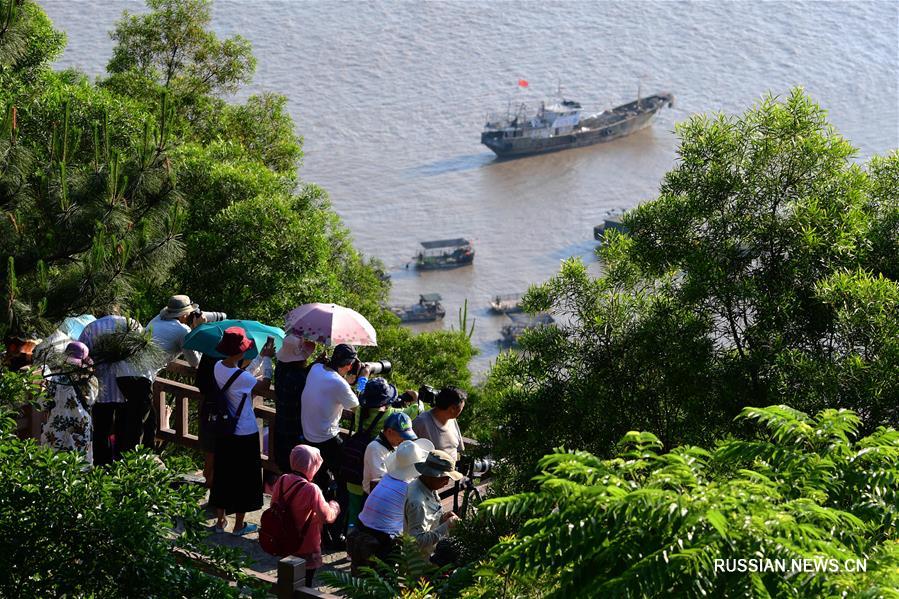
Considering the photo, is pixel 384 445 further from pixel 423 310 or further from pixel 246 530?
pixel 423 310

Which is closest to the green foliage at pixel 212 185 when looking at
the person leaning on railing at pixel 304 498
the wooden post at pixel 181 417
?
the wooden post at pixel 181 417

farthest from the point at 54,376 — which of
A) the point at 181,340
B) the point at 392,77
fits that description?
the point at 392,77

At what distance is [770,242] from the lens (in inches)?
Result: 376

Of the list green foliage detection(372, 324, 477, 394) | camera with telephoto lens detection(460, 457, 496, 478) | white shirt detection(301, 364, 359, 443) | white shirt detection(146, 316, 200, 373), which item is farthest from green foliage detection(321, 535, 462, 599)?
green foliage detection(372, 324, 477, 394)

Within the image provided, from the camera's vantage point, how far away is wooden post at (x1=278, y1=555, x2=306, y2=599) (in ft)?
24.0

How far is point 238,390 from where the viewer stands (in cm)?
905

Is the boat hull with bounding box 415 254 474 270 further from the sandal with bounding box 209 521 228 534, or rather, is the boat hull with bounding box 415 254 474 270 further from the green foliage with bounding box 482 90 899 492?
the sandal with bounding box 209 521 228 534

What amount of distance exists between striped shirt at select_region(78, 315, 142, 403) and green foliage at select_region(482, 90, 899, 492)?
2.91m

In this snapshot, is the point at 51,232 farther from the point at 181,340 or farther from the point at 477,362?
the point at 477,362

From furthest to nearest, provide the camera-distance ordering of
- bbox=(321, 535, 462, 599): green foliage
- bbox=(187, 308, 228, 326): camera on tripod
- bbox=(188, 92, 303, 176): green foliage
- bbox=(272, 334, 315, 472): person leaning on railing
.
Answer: bbox=(188, 92, 303, 176): green foliage
bbox=(187, 308, 228, 326): camera on tripod
bbox=(272, 334, 315, 472): person leaning on railing
bbox=(321, 535, 462, 599): green foliage

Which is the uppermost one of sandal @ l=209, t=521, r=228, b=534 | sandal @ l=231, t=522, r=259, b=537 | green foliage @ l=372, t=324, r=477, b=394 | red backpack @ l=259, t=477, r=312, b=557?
red backpack @ l=259, t=477, r=312, b=557

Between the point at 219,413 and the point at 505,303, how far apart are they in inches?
2898

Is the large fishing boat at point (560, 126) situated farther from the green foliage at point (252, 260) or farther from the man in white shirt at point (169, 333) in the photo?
the man in white shirt at point (169, 333)

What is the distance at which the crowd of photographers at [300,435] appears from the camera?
8070 mm
